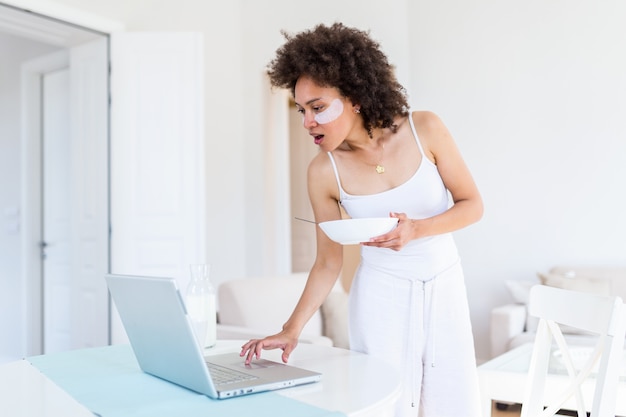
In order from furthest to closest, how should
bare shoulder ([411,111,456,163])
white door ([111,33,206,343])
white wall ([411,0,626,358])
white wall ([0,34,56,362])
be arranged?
white wall ([0,34,56,362])
white door ([111,33,206,343])
white wall ([411,0,626,358])
bare shoulder ([411,111,456,163])

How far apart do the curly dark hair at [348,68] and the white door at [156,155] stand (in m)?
3.07

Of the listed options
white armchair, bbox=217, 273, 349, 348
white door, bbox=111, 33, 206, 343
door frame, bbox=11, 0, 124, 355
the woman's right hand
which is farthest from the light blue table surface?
door frame, bbox=11, 0, 124, 355

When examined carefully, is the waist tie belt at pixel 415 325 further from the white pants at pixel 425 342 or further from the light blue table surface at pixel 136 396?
the light blue table surface at pixel 136 396

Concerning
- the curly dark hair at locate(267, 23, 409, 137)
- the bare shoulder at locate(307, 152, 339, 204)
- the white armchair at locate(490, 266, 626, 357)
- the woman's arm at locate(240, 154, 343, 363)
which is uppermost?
the curly dark hair at locate(267, 23, 409, 137)

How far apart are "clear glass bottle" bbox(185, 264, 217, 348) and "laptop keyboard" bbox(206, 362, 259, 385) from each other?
1.14 ft

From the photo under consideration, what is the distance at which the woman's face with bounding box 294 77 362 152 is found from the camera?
1.65 meters

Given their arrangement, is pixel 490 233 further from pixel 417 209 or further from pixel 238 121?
pixel 417 209

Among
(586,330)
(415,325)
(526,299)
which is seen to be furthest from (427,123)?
(526,299)

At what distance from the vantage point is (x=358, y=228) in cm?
144

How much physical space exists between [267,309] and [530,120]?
2.48 metres

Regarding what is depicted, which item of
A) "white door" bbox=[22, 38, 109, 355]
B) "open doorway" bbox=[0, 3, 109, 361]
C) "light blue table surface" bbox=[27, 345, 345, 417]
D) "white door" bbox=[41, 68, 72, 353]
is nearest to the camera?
"light blue table surface" bbox=[27, 345, 345, 417]

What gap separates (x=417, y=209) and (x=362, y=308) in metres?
0.28

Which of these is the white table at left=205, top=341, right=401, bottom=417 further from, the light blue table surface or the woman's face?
the woman's face

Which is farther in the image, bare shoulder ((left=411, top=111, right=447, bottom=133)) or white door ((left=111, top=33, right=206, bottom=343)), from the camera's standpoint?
white door ((left=111, top=33, right=206, bottom=343))
